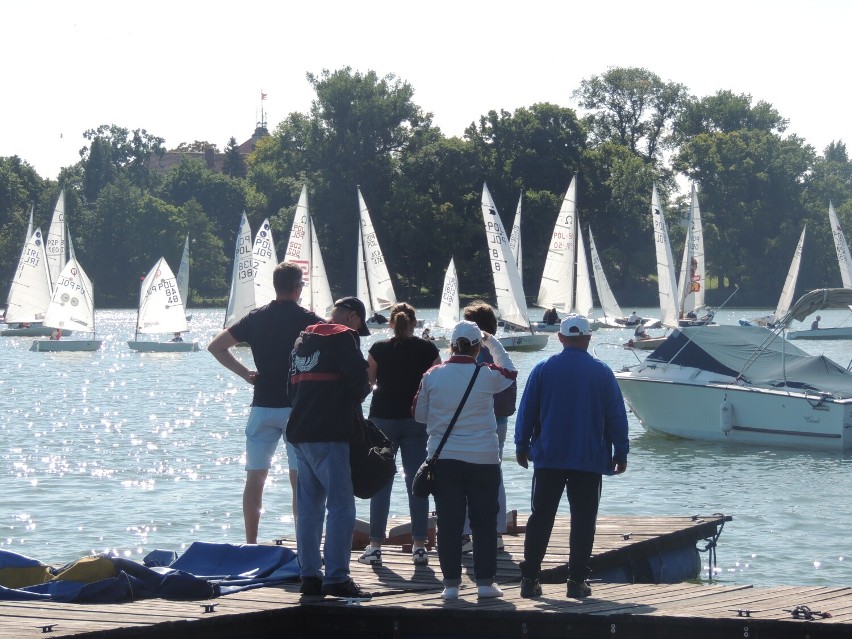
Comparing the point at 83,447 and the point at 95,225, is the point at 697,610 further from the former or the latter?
the point at 95,225

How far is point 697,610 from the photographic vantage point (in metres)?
7.51

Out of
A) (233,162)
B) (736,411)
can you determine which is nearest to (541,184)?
(233,162)

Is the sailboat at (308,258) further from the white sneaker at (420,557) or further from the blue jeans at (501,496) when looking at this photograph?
the white sneaker at (420,557)

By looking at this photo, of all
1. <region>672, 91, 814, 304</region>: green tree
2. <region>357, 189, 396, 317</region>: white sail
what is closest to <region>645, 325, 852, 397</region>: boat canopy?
<region>357, 189, 396, 317</region>: white sail

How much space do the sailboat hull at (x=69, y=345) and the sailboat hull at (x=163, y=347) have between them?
5.76ft

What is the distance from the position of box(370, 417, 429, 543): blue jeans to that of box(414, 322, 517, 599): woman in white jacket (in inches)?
34.2

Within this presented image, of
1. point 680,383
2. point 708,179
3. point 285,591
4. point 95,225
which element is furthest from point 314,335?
point 95,225

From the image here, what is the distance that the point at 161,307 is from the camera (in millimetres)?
53875

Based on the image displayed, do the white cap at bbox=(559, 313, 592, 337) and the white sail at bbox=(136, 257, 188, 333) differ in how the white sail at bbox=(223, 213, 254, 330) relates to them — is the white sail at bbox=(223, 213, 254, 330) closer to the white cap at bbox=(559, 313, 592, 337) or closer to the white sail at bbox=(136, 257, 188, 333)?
the white sail at bbox=(136, 257, 188, 333)

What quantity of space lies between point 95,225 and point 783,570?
105 m

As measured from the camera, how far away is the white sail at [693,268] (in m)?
56.3

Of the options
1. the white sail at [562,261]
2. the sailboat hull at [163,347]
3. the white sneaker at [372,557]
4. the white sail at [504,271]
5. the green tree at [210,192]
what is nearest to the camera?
the white sneaker at [372,557]

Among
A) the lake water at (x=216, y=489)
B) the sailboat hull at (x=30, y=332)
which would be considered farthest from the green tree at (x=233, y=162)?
the lake water at (x=216, y=489)

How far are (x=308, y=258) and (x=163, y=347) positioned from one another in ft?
30.4
